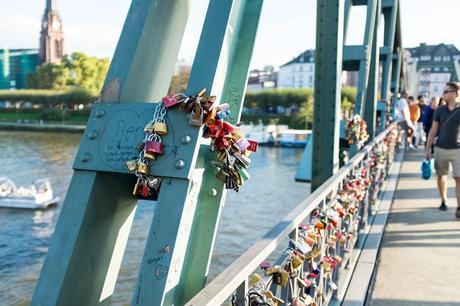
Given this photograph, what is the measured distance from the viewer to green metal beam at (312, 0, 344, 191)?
4.80 metres

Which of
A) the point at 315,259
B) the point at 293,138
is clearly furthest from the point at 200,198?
the point at 293,138

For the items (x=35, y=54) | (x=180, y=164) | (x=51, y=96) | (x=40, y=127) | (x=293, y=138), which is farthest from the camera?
(x=35, y=54)

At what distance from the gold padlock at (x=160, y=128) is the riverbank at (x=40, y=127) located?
88.8m

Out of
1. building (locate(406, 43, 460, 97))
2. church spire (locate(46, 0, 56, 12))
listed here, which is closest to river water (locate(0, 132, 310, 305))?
building (locate(406, 43, 460, 97))

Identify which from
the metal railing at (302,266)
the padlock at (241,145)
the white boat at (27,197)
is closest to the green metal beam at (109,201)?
the padlock at (241,145)

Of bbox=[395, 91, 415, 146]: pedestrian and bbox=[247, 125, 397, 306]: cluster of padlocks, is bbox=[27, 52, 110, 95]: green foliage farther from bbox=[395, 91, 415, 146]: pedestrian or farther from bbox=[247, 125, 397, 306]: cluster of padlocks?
bbox=[247, 125, 397, 306]: cluster of padlocks

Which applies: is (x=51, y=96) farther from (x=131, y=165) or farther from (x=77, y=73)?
(x=131, y=165)

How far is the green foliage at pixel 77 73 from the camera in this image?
95.0 meters

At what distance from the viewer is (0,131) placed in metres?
90.8

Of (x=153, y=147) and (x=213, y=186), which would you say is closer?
(x=153, y=147)

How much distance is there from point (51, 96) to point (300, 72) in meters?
46.9

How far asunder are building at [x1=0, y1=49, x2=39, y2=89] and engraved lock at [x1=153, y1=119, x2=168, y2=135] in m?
130

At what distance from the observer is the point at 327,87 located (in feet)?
16.4

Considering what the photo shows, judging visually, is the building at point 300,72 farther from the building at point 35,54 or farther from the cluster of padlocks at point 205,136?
the cluster of padlocks at point 205,136
